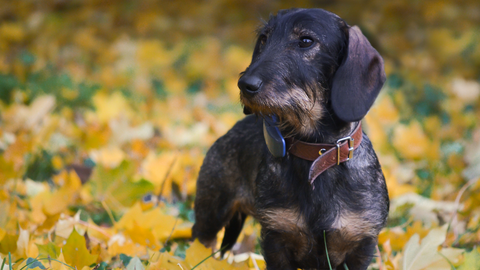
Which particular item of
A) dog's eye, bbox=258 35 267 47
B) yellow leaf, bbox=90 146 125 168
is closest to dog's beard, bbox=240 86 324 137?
dog's eye, bbox=258 35 267 47

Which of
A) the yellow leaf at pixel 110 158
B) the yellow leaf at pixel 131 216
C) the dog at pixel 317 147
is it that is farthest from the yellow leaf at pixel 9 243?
the yellow leaf at pixel 110 158

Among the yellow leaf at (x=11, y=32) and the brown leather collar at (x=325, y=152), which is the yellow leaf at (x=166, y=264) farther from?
the yellow leaf at (x=11, y=32)

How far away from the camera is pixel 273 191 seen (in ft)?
7.97

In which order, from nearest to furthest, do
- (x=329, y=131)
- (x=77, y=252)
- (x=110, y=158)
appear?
(x=77, y=252) < (x=329, y=131) < (x=110, y=158)

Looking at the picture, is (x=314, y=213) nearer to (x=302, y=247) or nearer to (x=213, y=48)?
(x=302, y=247)

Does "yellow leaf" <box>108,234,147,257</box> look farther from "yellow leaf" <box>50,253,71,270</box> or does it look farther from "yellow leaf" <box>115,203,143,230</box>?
"yellow leaf" <box>50,253,71,270</box>

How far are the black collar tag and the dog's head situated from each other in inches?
2.5

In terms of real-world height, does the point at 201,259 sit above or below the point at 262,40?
below

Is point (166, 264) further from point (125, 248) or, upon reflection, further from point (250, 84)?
point (250, 84)

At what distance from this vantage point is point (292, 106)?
7.45ft

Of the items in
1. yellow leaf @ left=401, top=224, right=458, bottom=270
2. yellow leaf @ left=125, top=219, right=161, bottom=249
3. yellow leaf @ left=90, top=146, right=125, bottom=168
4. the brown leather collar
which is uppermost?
the brown leather collar

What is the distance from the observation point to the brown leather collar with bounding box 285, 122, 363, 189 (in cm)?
231

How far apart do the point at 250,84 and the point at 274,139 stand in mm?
358

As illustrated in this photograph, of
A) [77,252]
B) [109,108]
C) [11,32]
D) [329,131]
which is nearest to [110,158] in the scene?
[109,108]
